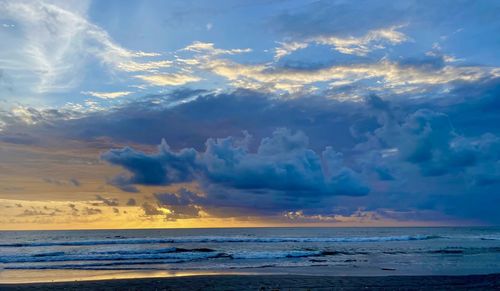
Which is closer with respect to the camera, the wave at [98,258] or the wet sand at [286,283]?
the wet sand at [286,283]

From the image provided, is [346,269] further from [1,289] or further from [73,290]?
[1,289]

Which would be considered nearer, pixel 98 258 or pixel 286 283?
pixel 286 283

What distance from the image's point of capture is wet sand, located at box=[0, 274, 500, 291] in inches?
930

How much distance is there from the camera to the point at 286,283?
2495cm

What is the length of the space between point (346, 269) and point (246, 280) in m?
10.6

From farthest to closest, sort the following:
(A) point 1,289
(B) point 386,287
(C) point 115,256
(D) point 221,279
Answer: (C) point 115,256
(D) point 221,279
(A) point 1,289
(B) point 386,287

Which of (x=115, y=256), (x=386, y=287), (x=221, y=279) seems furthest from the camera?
(x=115, y=256)

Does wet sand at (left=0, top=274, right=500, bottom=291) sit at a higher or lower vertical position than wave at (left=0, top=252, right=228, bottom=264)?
lower

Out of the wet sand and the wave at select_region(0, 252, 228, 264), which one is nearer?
the wet sand

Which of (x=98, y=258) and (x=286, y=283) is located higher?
(x=98, y=258)

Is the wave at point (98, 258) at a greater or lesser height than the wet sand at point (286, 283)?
greater

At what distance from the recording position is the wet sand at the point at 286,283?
2362cm

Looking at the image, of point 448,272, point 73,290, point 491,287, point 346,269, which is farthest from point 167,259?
point 491,287

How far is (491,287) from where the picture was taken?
23.3m
